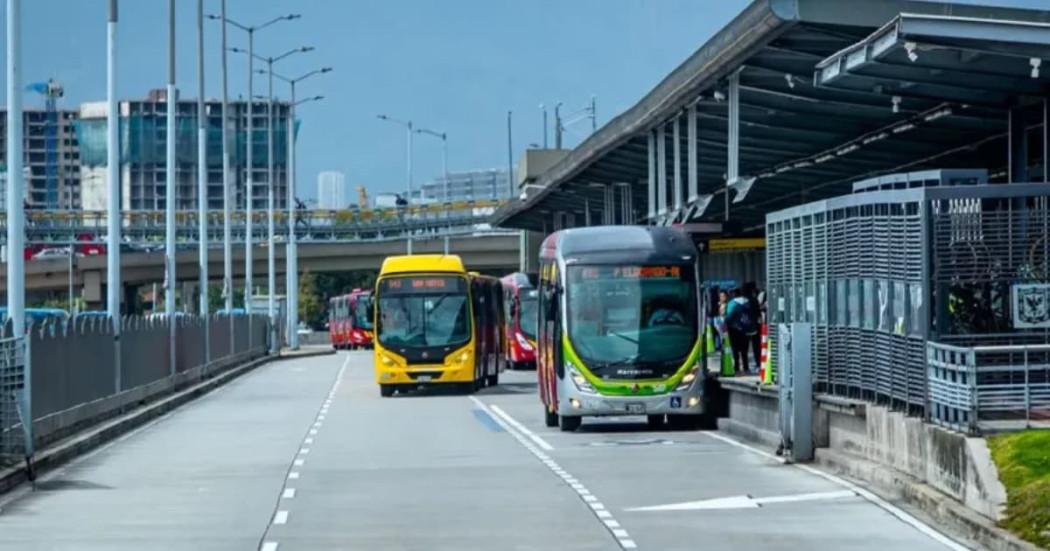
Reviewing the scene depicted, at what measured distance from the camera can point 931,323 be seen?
22.1 m

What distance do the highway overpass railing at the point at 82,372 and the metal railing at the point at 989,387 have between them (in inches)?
430

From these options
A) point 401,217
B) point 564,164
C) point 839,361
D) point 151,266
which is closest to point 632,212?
point 564,164

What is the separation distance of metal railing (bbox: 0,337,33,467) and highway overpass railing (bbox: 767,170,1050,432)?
9.75 m

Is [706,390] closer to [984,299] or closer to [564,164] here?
[984,299]

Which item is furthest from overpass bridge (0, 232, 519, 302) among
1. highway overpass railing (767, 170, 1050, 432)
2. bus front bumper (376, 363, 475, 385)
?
highway overpass railing (767, 170, 1050, 432)

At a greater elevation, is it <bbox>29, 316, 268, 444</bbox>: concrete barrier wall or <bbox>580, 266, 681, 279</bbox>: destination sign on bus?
<bbox>580, 266, 681, 279</bbox>: destination sign on bus

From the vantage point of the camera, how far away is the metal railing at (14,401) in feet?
84.3

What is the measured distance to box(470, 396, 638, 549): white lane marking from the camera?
18625mm

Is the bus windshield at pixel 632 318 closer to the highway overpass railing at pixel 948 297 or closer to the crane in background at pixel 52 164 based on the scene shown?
the highway overpass railing at pixel 948 297

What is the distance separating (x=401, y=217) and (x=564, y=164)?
69.2 meters

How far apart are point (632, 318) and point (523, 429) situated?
2875 mm

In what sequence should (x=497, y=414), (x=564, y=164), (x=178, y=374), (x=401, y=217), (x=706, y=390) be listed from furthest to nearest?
(x=401, y=217), (x=564, y=164), (x=178, y=374), (x=497, y=414), (x=706, y=390)

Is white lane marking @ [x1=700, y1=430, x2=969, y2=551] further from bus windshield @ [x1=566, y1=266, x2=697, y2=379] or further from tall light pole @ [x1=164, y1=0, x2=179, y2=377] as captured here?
tall light pole @ [x1=164, y1=0, x2=179, y2=377]

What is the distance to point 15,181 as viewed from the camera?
31.0 metres
